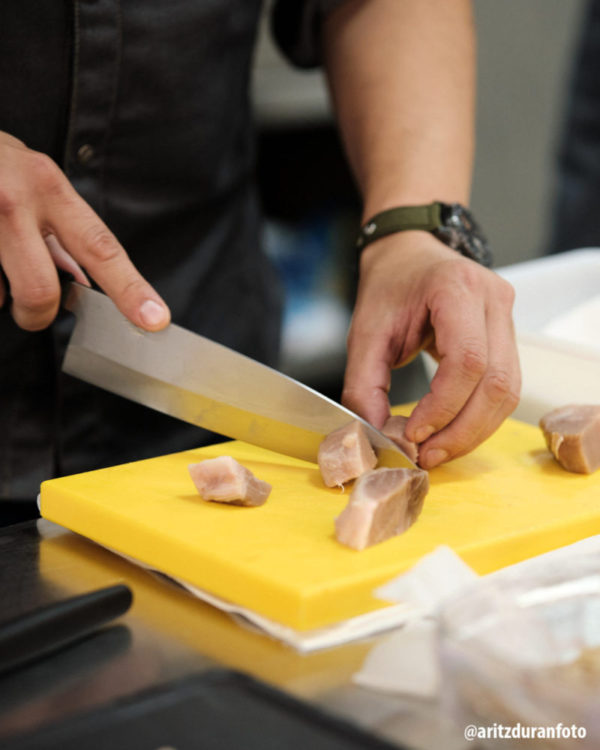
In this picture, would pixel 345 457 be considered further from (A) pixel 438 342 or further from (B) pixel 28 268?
(B) pixel 28 268

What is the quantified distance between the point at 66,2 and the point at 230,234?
50 cm

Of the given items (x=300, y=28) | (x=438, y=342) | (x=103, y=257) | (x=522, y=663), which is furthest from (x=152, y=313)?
(x=300, y=28)

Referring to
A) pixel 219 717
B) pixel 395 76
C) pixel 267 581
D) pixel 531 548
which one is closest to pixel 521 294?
pixel 395 76

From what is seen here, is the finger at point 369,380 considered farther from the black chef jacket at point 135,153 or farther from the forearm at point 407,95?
the black chef jacket at point 135,153

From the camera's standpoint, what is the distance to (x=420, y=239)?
129 centimetres

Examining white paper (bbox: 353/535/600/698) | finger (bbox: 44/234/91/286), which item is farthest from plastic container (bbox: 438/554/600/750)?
finger (bbox: 44/234/91/286)

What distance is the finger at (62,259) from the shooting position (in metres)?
1.11

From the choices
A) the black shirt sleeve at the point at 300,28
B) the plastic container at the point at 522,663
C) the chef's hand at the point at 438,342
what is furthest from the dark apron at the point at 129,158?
the plastic container at the point at 522,663

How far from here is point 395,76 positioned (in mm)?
1478

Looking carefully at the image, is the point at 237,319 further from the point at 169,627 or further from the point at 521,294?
the point at 169,627

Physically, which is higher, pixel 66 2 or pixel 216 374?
pixel 66 2

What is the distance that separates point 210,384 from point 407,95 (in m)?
0.62

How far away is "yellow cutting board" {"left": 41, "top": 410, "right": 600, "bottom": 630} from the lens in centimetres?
81

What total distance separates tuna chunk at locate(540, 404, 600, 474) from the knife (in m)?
0.17
